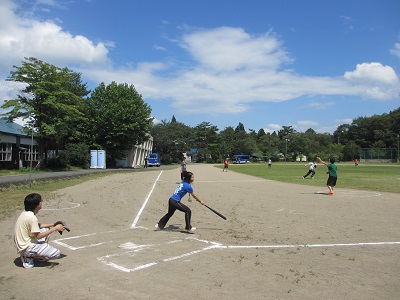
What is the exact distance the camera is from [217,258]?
19.4ft

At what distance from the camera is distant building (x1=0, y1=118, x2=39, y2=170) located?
3622cm

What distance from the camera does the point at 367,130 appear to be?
11844 cm

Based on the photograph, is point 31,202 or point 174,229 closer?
point 31,202

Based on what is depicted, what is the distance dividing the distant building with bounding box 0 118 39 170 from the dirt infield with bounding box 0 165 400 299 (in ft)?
97.9

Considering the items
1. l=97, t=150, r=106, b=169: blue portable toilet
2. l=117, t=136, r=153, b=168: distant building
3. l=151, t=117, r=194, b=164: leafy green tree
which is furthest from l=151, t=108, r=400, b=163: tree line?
l=97, t=150, r=106, b=169: blue portable toilet

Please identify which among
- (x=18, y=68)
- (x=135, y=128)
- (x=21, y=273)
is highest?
(x=18, y=68)

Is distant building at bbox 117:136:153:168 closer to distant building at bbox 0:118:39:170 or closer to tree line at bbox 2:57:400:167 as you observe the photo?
tree line at bbox 2:57:400:167

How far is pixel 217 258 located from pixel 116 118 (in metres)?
45.3

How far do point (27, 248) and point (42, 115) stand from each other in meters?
33.8

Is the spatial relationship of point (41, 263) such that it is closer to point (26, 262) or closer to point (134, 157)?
point (26, 262)

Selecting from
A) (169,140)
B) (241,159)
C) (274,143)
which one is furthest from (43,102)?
(274,143)

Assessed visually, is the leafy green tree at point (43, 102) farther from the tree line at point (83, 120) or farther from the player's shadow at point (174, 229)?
the player's shadow at point (174, 229)

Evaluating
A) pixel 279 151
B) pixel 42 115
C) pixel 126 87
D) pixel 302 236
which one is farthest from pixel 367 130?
pixel 302 236

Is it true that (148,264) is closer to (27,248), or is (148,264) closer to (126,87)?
(27,248)
